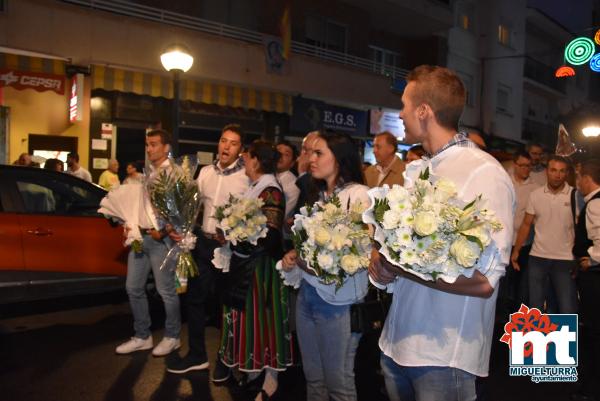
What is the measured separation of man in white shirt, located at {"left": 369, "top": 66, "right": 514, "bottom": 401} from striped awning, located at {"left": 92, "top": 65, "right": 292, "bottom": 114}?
1130cm

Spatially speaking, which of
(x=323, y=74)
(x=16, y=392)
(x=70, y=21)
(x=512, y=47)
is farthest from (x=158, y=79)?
A: (x=512, y=47)

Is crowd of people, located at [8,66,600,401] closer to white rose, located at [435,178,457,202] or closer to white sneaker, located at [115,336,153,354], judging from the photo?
white sneaker, located at [115,336,153,354]

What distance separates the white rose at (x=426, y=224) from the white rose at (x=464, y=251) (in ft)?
0.32

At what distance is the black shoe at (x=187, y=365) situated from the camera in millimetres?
4883

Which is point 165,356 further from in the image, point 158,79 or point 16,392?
point 158,79

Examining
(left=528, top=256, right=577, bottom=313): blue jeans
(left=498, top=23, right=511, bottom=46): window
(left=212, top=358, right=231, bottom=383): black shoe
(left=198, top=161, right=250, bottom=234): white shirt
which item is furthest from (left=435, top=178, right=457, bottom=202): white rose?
(left=498, top=23, right=511, bottom=46): window

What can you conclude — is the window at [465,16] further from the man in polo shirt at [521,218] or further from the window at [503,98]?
the man in polo shirt at [521,218]

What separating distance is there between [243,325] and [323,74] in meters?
12.8

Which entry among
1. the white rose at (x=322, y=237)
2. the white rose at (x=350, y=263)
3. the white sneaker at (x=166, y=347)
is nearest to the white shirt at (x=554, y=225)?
the white rose at (x=350, y=263)

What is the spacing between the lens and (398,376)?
90.4 inches

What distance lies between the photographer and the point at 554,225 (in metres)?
5.83

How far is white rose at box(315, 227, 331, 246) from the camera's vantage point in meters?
2.94

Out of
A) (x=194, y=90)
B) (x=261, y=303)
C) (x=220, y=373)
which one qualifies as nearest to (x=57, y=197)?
(x=220, y=373)

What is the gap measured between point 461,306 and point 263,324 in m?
2.37
